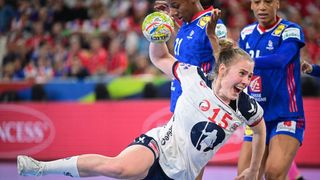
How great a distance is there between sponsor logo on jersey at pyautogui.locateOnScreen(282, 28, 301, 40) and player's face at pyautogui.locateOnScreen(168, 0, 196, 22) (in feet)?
2.89

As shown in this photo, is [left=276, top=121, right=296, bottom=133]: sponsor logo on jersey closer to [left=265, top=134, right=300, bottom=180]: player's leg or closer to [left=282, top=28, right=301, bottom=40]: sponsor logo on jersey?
[left=265, top=134, right=300, bottom=180]: player's leg

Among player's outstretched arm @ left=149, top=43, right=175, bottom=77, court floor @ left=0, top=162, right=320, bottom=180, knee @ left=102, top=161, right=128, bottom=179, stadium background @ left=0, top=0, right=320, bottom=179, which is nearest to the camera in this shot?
knee @ left=102, top=161, right=128, bottom=179

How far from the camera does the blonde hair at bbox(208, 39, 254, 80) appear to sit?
4633 millimetres

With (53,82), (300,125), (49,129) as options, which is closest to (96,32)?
(53,82)

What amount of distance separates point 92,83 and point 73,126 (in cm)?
88

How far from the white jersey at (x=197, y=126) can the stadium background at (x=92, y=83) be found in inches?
189

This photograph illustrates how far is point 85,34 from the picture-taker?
1408 cm

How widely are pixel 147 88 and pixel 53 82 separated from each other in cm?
187

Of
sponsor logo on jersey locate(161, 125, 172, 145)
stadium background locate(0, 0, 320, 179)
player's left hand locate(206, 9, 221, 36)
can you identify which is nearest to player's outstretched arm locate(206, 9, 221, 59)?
player's left hand locate(206, 9, 221, 36)

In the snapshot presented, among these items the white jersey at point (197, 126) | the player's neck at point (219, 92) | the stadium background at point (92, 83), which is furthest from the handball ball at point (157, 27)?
the stadium background at point (92, 83)

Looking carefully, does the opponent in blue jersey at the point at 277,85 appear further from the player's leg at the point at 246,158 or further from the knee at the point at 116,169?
the knee at the point at 116,169

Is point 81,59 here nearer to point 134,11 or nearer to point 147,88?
point 134,11

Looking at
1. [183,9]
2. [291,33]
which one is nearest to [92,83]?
[183,9]

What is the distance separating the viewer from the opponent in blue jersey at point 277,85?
5.34 m
